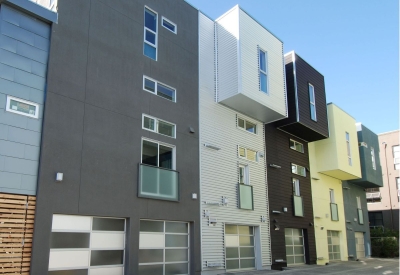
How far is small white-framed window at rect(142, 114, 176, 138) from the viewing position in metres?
13.1

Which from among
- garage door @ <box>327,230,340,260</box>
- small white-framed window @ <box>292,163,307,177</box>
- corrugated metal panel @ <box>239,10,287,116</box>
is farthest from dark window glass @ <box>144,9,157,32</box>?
garage door @ <box>327,230,340,260</box>

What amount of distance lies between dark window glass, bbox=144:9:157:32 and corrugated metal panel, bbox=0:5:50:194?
4309mm

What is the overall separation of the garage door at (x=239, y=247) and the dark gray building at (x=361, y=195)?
469 inches

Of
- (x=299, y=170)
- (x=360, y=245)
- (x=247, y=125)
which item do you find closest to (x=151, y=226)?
(x=247, y=125)

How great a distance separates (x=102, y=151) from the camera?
11.5 m

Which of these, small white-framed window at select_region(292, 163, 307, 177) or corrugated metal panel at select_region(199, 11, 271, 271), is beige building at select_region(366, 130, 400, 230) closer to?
small white-framed window at select_region(292, 163, 307, 177)

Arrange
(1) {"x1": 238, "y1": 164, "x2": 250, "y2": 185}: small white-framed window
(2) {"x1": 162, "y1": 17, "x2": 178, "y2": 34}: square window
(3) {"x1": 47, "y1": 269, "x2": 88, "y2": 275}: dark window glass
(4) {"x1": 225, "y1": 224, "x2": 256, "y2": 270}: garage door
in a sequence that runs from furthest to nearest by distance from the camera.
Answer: (1) {"x1": 238, "y1": 164, "x2": 250, "y2": 185}: small white-framed window, (4) {"x1": 225, "y1": 224, "x2": 256, "y2": 270}: garage door, (2) {"x1": 162, "y1": 17, "x2": 178, "y2": 34}: square window, (3) {"x1": 47, "y1": 269, "x2": 88, "y2": 275}: dark window glass

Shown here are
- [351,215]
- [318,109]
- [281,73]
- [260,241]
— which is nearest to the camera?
[260,241]

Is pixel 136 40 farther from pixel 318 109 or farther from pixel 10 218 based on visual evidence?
pixel 318 109

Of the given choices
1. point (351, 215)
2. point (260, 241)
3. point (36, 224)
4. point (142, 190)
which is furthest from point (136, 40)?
point (351, 215)

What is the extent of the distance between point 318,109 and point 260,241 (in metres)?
8.97

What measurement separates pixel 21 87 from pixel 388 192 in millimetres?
38782

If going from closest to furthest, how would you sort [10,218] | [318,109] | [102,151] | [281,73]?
[10,218]
[102,151]
[281,73]
[318,109]

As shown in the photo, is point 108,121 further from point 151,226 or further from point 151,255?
point 151,255
